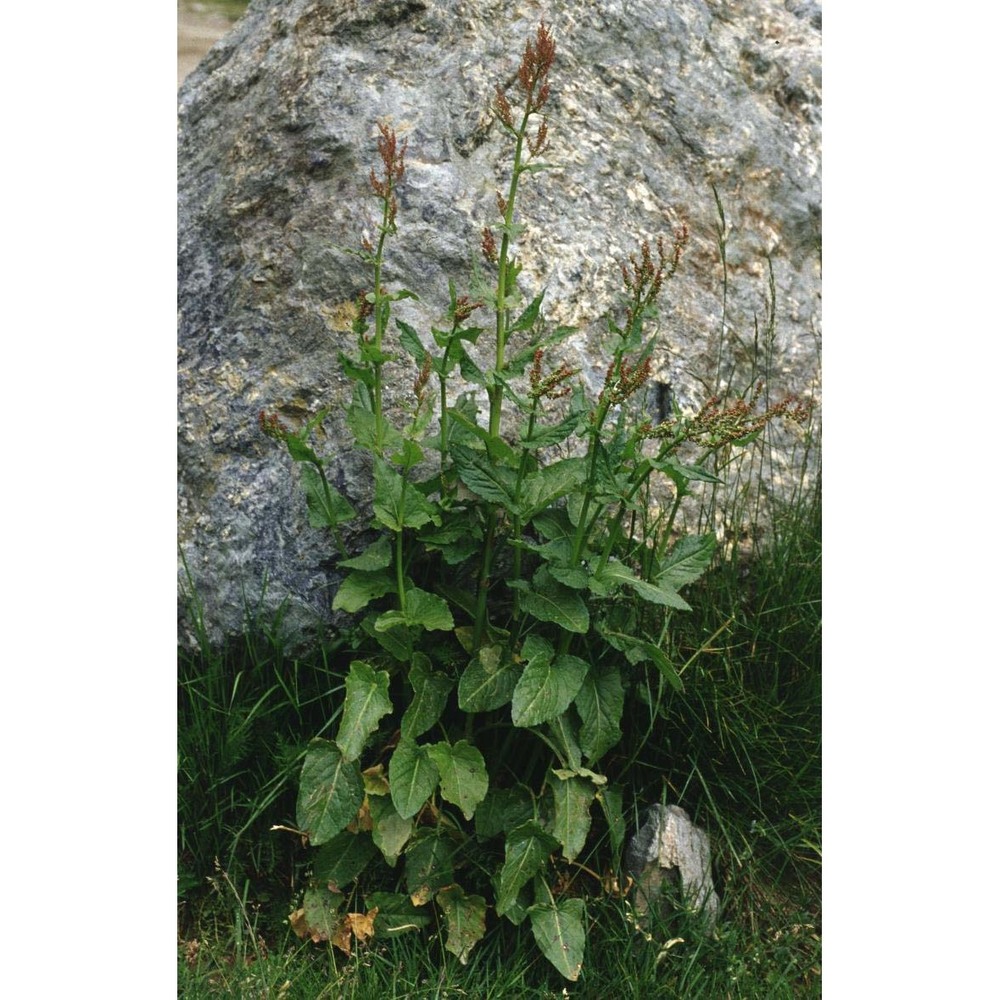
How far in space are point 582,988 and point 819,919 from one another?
1.99ft

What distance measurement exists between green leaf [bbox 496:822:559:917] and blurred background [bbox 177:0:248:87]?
363 cm

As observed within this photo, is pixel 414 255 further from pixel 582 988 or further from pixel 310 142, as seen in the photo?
pixel 582 988

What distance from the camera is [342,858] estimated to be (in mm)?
2561

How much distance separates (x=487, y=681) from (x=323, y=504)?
550 mm

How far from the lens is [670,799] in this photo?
9.09 ft

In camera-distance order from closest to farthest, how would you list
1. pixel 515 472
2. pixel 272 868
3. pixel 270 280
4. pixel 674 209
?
pixel 515 472, pixel 272 868, pixel 270 280, pixel 674 209

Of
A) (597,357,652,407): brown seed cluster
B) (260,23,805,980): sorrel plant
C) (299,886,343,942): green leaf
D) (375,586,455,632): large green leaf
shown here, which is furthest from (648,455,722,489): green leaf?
(299,886,343,942): green leaf

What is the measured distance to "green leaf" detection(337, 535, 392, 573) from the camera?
8.27 ft

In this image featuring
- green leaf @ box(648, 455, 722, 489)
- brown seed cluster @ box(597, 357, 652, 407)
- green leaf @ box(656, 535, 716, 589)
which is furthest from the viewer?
green leaf @ box(656, 535, 716, 589)

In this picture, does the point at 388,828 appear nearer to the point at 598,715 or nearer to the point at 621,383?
the point at 598,715

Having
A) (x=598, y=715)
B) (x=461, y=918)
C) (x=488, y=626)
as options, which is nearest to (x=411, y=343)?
(x=488, y=626)

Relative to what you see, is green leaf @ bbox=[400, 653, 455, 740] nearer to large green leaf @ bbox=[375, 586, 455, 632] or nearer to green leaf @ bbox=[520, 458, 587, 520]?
large green leaf @ bbox=[375, 586, 455, 632]

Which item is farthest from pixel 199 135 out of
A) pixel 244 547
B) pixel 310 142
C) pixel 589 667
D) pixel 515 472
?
pixel 589 667

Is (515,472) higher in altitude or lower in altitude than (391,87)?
lower
